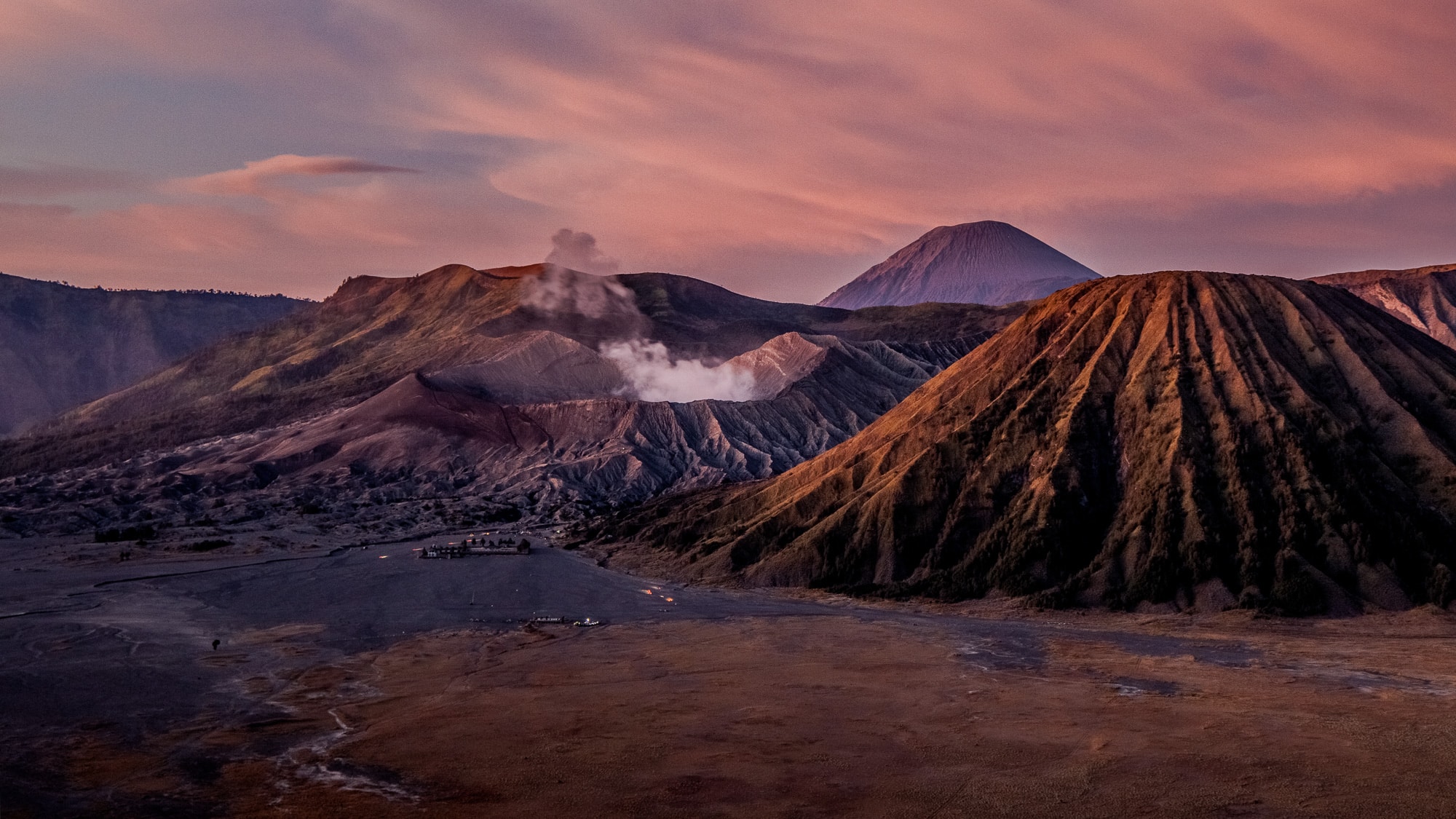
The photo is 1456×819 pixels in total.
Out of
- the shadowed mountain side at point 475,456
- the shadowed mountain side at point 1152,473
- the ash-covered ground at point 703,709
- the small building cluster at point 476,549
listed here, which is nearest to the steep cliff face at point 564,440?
the shadowed mountain side at point 475,456

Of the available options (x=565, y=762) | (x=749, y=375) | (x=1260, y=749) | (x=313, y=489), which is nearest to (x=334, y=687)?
(x=565, y=762)

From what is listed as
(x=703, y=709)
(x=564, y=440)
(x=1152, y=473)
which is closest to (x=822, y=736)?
(x=703, y=709)

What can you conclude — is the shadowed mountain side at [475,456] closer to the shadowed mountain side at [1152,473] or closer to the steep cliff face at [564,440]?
the steep cliff face at [564,440]

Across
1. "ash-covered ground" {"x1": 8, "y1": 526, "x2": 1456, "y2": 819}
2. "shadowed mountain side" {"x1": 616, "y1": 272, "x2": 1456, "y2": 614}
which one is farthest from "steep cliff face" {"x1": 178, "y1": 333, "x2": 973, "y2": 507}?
"ash-covered ground" {"x1": 8, "y1": 526, "x2": 1456, "y2": 819}

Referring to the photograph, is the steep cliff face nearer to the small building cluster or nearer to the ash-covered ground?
the small building cluster

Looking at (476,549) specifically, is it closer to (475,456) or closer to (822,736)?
(822,736)
